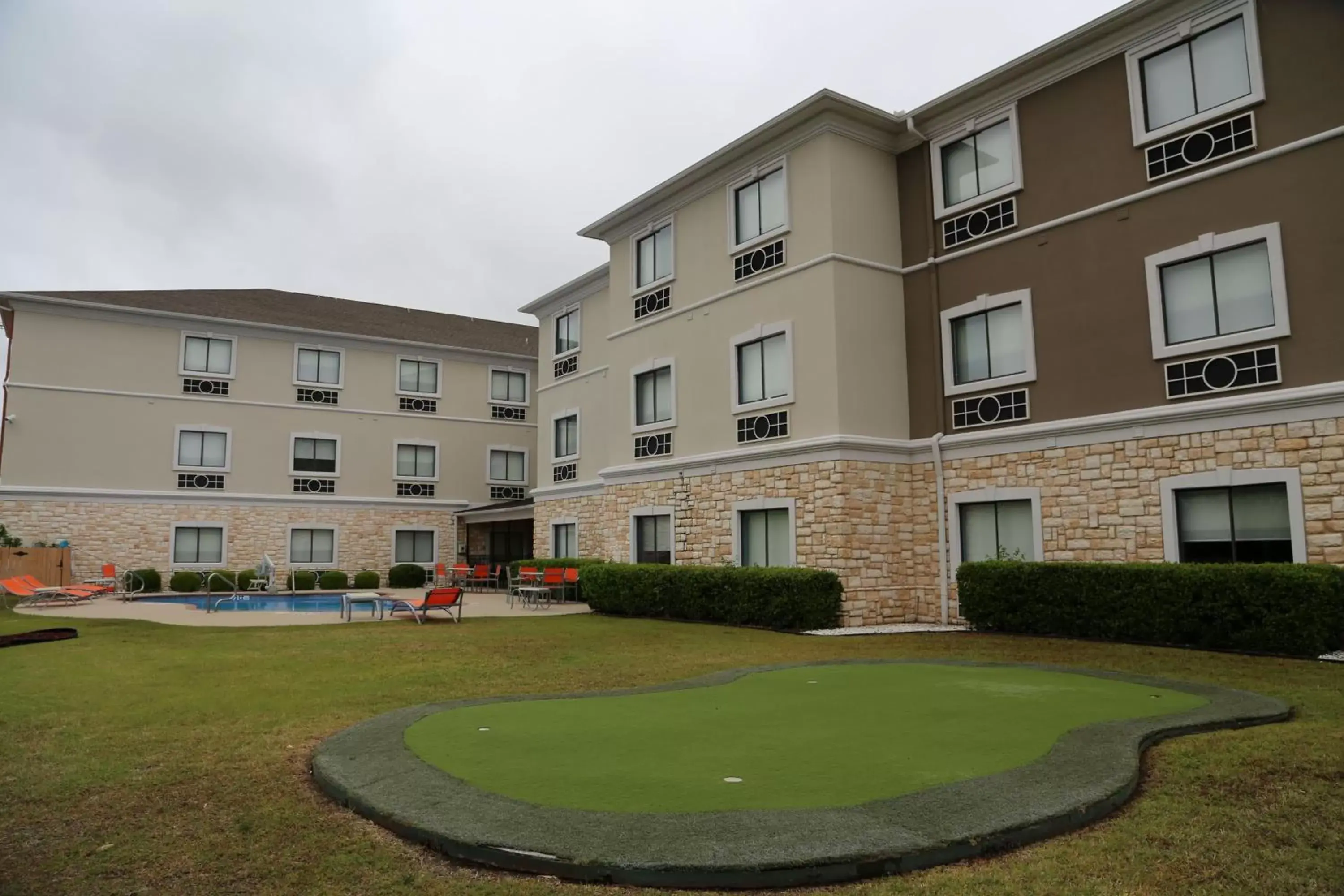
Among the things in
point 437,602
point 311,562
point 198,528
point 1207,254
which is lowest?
point 437,602

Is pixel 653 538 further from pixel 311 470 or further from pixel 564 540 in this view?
pixel 311 470

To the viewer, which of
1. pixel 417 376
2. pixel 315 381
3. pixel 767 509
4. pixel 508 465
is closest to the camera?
pixel 767 509

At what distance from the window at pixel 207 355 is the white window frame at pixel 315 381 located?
2052 millimetres

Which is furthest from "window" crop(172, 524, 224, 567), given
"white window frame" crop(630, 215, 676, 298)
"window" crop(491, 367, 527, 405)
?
"white window frame" crop(630, 215, 676, 298)

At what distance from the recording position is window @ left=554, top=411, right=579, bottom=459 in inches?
1014

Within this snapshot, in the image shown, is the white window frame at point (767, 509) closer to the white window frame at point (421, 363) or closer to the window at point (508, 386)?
the white window frame at point (421, 363)

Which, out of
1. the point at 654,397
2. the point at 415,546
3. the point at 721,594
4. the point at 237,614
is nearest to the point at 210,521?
the point at 415,546

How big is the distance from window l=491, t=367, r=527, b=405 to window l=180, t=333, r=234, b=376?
9.32 meters

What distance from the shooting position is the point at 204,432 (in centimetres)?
2998

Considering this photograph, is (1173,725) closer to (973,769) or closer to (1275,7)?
(973,769)

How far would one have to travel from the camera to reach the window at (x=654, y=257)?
791 inches

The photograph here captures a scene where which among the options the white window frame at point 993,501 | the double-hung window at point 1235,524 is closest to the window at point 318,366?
the white window frame at point 993,501

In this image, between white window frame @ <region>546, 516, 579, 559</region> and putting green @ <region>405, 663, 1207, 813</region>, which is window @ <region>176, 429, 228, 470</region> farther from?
putting green @ <region>405, 663, 1207, 813</region>

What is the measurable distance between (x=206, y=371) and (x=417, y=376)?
23.3 ft
